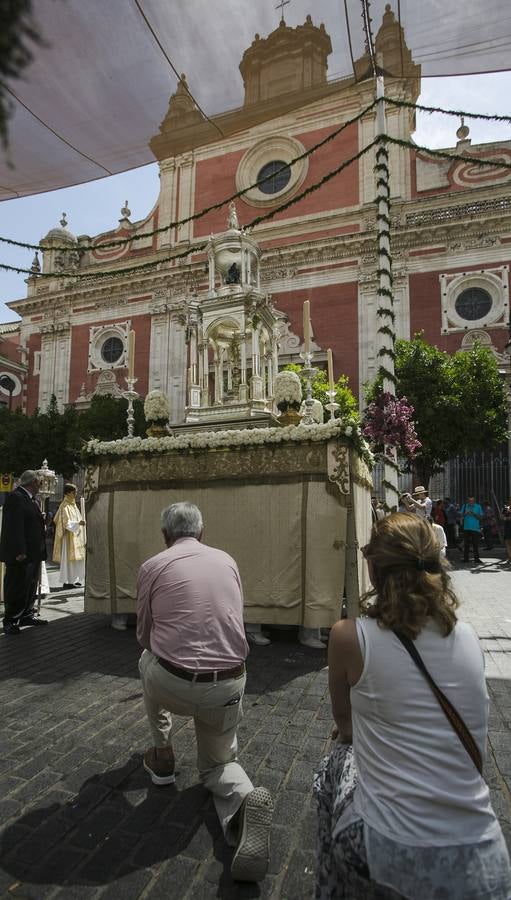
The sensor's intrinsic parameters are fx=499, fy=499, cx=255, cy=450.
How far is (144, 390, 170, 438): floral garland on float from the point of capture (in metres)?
6.91

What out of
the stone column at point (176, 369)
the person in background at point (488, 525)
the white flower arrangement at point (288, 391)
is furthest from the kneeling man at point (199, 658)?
the stone column at point (176, 369)

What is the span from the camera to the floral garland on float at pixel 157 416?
272 inches

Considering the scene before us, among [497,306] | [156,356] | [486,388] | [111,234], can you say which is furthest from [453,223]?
[111,234]

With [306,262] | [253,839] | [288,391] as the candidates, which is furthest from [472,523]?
[306,262]

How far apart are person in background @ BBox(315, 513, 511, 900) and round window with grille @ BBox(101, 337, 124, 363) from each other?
26.6 m

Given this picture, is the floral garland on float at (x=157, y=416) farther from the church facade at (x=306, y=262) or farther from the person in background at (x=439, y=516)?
the church facade at (x=306, y=262)

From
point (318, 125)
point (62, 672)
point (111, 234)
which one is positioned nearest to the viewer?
point (62, 672)

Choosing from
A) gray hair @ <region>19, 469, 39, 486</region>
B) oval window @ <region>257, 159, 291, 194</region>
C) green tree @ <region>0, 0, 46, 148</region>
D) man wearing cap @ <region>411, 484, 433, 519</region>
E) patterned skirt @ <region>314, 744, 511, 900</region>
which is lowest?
patterned skirt @ <region>314, 744, 511, 900</region>

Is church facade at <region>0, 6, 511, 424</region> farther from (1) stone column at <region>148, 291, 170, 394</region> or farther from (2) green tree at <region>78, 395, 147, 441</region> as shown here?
(2) green tree at <region>78, 395, 147, 441</region>

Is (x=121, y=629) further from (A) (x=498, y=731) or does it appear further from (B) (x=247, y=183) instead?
(B) (x=247, y=183)

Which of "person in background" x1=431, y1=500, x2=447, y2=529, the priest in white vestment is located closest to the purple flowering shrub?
the priest in white vestment

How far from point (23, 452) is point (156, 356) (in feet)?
25.7

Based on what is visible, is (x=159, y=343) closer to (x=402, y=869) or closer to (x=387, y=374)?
(x=387, y=374)

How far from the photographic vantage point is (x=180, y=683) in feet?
8.14
